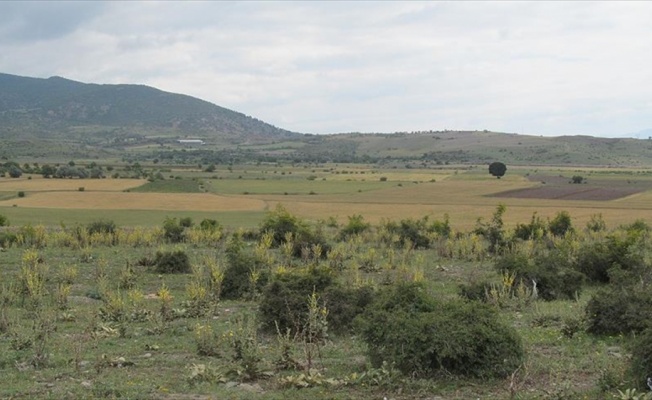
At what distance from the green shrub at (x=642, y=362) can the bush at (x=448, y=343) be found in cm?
171

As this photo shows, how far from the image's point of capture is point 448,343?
10250 mm

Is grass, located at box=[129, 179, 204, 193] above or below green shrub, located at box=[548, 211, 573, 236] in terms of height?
below

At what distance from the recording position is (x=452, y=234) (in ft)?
114

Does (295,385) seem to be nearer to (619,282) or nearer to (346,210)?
(619,282)

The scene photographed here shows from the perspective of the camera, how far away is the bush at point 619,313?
43.7 ft

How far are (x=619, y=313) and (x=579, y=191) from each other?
240 ft

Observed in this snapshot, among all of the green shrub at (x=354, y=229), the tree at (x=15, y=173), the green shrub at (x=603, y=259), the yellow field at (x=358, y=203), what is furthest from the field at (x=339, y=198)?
the green shrub at (x=603, y=259)

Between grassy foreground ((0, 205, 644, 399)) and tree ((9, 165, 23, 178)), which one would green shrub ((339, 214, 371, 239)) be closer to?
grassy foreground ((0, 205, 644, 399))

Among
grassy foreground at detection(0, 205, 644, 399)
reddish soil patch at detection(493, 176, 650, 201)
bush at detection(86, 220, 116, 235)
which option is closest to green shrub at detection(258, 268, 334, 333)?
grassy foreground at detection(0, 205, 644, 399)

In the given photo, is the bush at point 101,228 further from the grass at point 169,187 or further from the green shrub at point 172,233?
the grass at point 169,187

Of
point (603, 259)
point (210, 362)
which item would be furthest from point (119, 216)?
point (210, 362)

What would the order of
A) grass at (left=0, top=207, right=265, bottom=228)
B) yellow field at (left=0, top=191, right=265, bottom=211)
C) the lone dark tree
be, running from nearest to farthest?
grass at (left=0, top=207, right=265, bottom=228) → yellow field at (left=0, top=191, right=265, bottom=211) → the lone dark tree

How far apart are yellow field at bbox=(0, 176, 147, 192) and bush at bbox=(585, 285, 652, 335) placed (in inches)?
2879

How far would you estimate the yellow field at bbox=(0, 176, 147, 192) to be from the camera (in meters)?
80.3
